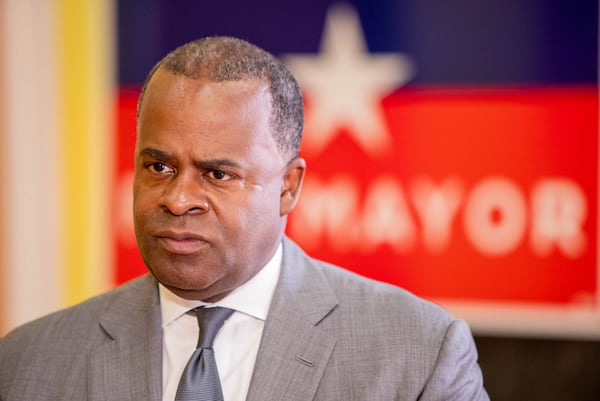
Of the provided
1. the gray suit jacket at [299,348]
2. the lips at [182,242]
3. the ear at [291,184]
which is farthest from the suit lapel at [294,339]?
the lips at [182,242]

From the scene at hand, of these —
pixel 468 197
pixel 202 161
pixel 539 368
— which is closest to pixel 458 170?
pixel 468 197

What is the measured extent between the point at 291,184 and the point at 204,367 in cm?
38

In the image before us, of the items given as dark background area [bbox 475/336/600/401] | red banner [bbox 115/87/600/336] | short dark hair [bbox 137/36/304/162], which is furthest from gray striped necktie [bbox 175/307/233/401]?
dark background area [bbox 475/336/600/401]

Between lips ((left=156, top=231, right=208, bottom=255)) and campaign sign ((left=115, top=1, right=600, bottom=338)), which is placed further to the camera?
campaign sign ((left=115, top=1, right=600, bottom=338))

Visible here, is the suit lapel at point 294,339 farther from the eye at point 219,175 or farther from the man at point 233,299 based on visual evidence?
the eye at point 219,175

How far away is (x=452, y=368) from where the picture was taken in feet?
5.44

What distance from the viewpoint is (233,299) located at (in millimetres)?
1740

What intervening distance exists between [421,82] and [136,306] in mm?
1967

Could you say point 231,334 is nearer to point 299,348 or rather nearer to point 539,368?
point 299,348

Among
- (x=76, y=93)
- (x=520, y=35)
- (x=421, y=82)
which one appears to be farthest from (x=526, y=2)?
(x=76, y=93)

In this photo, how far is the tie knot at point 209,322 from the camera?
5.61 ft

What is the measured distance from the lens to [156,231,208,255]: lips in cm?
158

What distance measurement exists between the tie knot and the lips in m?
0.19

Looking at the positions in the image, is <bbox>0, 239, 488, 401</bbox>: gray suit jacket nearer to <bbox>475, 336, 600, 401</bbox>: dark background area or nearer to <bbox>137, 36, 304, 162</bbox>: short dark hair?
<bbox>137, 36, 304, 162</bbox>: short dark hair
